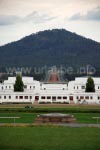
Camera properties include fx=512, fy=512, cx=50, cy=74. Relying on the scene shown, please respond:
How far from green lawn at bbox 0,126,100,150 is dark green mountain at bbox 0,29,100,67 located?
132m

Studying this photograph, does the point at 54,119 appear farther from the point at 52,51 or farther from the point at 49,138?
the point at 52,51

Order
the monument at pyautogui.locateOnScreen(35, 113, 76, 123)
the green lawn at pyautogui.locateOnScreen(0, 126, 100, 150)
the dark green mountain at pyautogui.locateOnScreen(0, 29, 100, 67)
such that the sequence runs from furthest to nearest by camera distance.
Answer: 1. the dark green mountain at pyautogui.locateOnScreen(0, 29, 100, 67)
2. the monument at pyautogui.locateOnScreen(35, 113, 76, 123)
3. the green lawn at pyautogui.locateOnScreen(0, 126, 100, 150)

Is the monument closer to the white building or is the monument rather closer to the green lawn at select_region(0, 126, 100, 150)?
the green lawn at select_region(0, 126, 100, 150)

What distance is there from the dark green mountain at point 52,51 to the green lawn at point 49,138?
132123 millimetres

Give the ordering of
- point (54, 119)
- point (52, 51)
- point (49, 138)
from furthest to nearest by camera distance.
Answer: point (52, 51)
point (54, 119)
point (49, 138)

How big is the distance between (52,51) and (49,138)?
16517cm

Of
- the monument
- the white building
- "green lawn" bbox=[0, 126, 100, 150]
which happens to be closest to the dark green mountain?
the white building

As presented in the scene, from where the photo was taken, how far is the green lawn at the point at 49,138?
576 inches

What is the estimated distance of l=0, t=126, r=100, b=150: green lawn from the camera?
576 inches

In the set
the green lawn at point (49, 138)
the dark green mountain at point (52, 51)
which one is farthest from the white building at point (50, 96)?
the dark green mountain at point (52, 51)

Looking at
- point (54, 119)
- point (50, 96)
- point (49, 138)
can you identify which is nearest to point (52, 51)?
point (50, 96)

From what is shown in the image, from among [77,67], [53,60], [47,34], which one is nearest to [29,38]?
[47,34]

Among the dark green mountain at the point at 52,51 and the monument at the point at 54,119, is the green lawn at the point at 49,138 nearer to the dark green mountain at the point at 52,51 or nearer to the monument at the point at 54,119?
the monument at the point at 54,119

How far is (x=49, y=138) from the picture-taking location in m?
16.5
